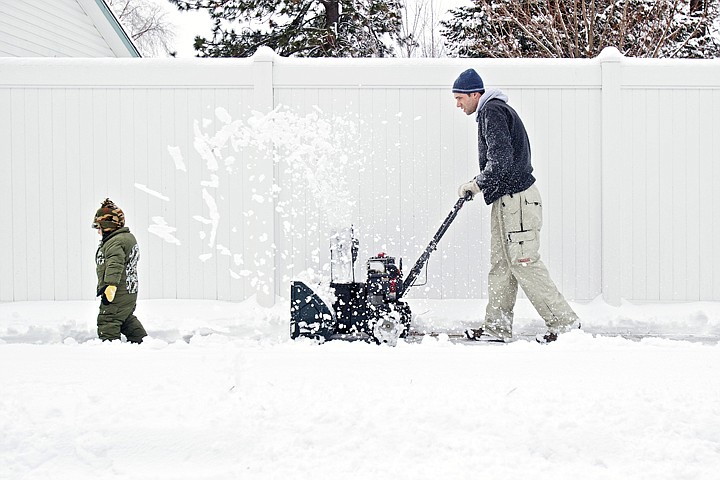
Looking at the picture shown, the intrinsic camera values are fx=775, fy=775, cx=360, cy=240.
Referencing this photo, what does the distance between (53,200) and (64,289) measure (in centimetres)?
76

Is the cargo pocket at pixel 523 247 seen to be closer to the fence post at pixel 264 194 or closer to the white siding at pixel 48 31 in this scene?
the fence post at pixel 264 194

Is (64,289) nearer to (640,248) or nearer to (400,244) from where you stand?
(400,244)

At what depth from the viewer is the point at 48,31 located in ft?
32.6

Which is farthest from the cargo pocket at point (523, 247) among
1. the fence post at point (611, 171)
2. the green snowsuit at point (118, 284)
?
the green snowsuit at point (118, 284)

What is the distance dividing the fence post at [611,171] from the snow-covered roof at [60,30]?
21.8 feet

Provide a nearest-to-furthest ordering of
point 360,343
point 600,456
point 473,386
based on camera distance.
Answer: point 600,456 → point 473,386 → point 360,343

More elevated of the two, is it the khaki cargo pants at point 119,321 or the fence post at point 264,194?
the fence post at point 264,194

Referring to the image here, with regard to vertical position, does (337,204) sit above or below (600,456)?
above

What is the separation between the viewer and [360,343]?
460 cm

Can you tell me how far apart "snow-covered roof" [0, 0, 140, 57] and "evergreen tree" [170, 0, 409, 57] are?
718 cm

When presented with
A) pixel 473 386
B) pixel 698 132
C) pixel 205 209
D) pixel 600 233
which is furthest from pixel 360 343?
pixel 698 132

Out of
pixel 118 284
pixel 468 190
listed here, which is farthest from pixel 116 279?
pixel 468 190

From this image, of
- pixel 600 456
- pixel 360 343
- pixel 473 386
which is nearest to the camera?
pixel 600 456

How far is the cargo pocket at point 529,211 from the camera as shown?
522 centimetres
